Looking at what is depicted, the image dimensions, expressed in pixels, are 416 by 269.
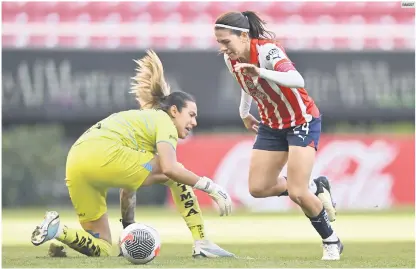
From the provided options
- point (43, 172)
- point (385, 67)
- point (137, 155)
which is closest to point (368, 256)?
point (137, 155)

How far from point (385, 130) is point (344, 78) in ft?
4.82

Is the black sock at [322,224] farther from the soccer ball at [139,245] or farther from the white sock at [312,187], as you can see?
the soccer ball at [139,245]

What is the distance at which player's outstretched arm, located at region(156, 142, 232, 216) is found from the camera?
725 centimetres

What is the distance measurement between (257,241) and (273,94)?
2.89 metres

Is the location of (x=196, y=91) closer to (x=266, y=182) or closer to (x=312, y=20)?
(x=312, y=20)

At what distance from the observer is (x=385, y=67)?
20.4 m

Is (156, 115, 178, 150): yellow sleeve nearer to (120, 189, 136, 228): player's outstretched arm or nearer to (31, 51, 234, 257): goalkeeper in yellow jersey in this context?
(31, 51, 234, 257): goalkeeper in yellow jersey

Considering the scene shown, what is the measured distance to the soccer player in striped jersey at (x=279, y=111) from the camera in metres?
7.56

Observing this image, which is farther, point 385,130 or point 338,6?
point 338,6

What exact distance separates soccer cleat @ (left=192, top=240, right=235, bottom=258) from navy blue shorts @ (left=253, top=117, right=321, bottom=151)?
0.92 meters

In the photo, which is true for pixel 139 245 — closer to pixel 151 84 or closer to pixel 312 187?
pixel 151 84

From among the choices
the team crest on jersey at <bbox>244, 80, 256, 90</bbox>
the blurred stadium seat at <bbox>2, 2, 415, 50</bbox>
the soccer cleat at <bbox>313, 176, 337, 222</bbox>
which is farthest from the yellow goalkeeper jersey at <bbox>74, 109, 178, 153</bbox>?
the blurred stadium seat at <bbox>2, 2, 415, 50</bbox>

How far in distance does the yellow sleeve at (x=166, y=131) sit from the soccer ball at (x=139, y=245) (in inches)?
27.4

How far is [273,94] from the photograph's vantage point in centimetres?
768
